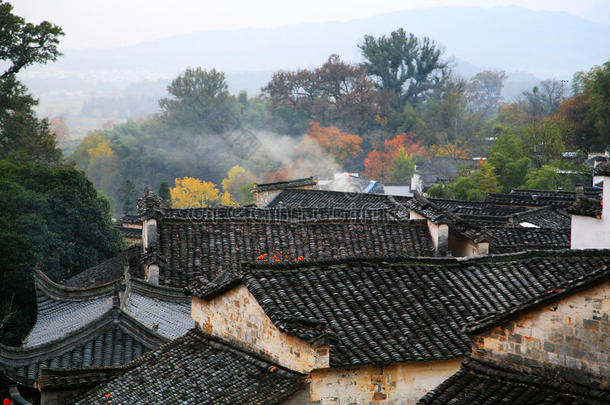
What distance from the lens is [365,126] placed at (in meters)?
89.2

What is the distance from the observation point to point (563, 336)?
9.22 m

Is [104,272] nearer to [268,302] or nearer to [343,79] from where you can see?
[268,302]

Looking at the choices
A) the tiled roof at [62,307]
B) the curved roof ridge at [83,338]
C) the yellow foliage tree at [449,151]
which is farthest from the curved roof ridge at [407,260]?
the yellow foliage tree at [449,151]

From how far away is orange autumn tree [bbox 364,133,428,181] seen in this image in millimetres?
78188

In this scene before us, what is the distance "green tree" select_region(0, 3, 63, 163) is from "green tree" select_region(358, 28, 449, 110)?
148 feet

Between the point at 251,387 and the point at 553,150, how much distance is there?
5157 cm

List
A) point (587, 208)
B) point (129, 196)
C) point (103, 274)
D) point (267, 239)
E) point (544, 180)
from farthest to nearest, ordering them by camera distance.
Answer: point (129, 196), point (544, 180), point (103, 274), point (267, 239), point (587, 208)

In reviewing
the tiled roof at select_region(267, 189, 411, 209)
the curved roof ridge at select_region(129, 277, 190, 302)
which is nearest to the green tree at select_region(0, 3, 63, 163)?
the tiled roof at select_region(267, 189, 411, 209)

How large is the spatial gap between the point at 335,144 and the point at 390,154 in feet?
19.5

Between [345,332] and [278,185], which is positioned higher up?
[345,332]

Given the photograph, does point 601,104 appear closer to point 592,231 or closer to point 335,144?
point 335,144

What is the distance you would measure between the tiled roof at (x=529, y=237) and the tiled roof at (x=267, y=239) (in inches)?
103

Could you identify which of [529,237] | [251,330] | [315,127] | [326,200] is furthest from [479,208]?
[315,127]

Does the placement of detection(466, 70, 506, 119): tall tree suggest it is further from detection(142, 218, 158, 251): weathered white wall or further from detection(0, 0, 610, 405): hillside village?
detection(142, 218, 158, 251): weathered white wall
